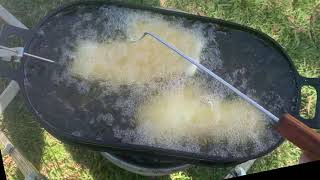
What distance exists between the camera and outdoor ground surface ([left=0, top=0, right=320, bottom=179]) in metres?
2.17

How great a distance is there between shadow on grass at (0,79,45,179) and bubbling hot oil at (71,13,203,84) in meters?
0.78

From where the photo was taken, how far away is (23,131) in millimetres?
2211

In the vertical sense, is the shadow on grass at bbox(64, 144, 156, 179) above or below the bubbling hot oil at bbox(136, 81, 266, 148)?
below

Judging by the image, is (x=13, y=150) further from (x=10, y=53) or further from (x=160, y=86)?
(x=160, y=86)

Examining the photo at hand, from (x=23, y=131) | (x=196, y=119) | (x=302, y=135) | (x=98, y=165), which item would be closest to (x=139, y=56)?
(x=196, y=119)

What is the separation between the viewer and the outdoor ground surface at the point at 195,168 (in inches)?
85.4

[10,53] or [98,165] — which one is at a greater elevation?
[10,53]

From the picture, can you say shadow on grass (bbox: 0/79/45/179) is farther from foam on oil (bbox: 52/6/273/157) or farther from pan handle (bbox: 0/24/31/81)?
foam on oil (bbox: 52/6/273/157)

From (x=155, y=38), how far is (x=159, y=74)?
140mm

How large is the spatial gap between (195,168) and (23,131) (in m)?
0.93

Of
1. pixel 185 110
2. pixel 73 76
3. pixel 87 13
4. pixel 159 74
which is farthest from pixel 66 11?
pixel 185 110

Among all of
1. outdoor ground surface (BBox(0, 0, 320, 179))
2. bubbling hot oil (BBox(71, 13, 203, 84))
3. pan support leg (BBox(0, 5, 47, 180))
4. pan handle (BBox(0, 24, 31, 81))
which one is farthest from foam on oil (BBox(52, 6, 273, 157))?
outdoor ground surface (BBox(0, 0, 320, 179))

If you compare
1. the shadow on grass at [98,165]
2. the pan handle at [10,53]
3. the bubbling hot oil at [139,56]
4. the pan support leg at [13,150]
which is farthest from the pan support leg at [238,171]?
the pan handle at [10,53]

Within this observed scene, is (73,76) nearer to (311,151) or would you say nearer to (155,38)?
(155,38)
